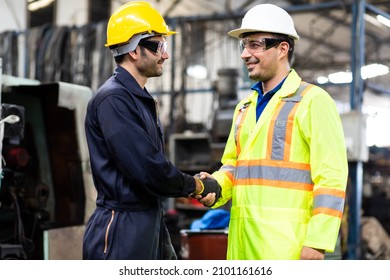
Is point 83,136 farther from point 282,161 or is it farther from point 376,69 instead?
point 376,69

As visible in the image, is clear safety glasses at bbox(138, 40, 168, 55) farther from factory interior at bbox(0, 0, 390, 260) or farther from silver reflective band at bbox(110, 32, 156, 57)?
factory interior at bbox(0, 0, 390, 260)

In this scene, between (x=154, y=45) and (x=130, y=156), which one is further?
(x=154, y=45)

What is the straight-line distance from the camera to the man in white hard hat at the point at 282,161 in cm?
204

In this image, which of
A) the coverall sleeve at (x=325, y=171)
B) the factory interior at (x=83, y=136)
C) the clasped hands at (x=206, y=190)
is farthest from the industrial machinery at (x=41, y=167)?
the coverall sleeve at (x=325, y=171)

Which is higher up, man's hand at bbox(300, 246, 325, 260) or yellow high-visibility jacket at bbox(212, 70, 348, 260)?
yellow high-visibility jacket at bbox(212, 70, 348, 260)

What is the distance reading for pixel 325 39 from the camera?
11.8 m

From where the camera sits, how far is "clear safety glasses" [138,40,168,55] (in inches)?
93.4

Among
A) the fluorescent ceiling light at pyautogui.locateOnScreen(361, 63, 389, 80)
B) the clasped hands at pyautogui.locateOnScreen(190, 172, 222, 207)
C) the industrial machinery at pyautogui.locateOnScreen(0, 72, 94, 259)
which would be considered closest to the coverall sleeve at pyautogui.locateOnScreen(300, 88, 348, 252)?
the clasped hands at pyautogui.locateOnScreen(190, 172, 222, 207)

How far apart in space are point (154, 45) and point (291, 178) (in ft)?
2.51

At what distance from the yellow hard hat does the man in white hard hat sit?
13.5 inches

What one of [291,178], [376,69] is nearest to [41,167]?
[291,178]

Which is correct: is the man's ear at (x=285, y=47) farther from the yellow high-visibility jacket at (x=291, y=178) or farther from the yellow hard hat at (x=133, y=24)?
the yellow hard hat at (x=133, y=24)

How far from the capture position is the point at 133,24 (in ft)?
7.73

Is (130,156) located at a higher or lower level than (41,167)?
higher
